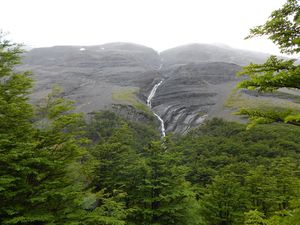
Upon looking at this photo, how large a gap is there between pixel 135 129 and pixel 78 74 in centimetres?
6916

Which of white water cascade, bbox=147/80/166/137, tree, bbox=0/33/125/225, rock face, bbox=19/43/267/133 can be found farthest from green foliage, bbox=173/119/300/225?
rock face, bbox=19/43/267/133

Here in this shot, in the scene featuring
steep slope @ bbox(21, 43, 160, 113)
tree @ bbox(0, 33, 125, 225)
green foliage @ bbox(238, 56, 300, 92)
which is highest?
green foliage @ bbox(238, 56, 300, 92)

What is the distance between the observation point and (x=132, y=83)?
4658 inches

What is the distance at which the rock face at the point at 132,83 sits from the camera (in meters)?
89.8

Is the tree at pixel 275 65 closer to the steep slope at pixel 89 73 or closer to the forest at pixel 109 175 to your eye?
the forest at pixel 109 175

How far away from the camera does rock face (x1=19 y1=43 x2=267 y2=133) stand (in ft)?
294

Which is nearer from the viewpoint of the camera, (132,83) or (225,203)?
(225,203)

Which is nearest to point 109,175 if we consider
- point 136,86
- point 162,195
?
point 162,195

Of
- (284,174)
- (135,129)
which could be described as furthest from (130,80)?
(284,174)

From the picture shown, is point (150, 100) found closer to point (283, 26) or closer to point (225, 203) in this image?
point (225, 203)

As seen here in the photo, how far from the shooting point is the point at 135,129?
244 feet

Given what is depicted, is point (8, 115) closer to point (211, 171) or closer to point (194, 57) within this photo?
point (211, 171)

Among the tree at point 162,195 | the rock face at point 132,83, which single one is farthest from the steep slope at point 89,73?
the tree at point 162,195

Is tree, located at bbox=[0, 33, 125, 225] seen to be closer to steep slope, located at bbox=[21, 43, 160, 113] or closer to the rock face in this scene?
the rock face
